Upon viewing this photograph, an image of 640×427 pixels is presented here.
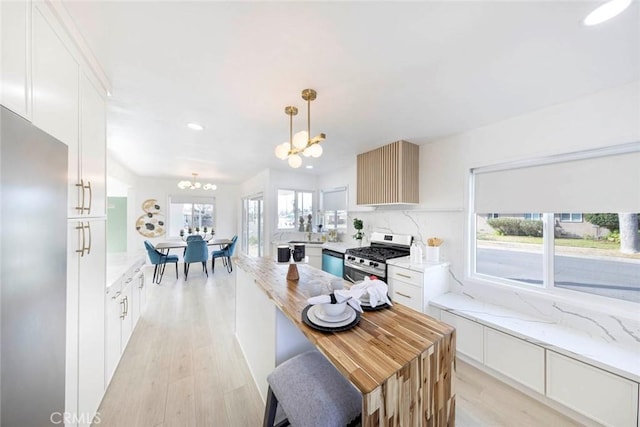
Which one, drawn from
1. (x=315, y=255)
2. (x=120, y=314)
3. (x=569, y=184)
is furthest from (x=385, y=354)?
(x=315, y=255)

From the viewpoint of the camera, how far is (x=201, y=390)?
1.85 metres

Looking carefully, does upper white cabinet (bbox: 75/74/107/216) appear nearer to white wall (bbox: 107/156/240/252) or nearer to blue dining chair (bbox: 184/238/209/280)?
blue dining chair (bbox: 184/238/209/280)

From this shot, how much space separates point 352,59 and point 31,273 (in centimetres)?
187

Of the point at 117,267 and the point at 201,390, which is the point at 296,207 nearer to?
the point at 117,267

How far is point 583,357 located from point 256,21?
9.82ft

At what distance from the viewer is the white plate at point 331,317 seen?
1.10 metres

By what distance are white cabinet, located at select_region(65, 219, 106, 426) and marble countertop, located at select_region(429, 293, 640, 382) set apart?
2931 mm

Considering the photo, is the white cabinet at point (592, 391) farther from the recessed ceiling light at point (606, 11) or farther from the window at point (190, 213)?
the window at point (190, 213)

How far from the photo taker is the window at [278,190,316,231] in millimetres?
5066

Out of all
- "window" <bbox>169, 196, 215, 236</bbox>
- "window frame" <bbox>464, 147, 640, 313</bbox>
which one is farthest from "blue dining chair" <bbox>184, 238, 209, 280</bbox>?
"window frame" <bbox>464, 147, 640, 313</bbox>

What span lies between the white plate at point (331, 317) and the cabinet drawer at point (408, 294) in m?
1.69

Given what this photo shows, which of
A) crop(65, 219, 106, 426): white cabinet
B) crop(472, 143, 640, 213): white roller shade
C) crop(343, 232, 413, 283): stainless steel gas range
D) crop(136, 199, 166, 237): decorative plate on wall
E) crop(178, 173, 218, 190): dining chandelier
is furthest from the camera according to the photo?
crop(136, 199, 166, 237): decorative plate on wall

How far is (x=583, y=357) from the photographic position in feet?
5.06

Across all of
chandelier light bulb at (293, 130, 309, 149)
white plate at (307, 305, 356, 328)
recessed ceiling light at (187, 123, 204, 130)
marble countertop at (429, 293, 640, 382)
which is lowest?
marble countertop at (429, 293, 640, 382)
